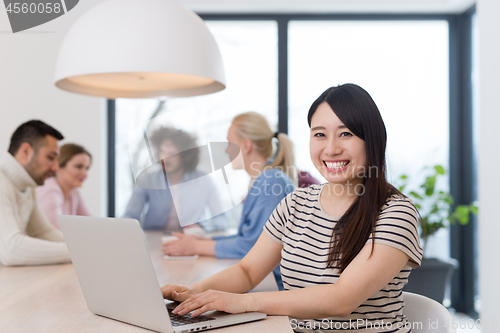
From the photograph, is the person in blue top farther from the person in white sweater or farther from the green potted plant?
the green potted plant

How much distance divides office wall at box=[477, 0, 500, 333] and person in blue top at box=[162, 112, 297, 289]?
1139 millimetres

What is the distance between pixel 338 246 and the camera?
3.71 ft

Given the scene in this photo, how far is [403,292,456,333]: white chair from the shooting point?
107 cm

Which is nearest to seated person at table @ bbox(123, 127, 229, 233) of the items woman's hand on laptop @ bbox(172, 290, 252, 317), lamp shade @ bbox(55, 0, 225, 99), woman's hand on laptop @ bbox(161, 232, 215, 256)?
woman's hand on laptop @ bbox(161, 232, 215, 256)

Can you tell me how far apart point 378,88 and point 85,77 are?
2.54 m

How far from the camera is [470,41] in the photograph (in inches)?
133

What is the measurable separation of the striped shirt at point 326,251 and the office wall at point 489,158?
1436 millimetres

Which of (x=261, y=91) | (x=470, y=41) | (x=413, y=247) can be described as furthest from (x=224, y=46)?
(x=413, y=247)

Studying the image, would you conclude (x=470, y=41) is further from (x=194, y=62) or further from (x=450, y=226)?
(x=194, y=62)

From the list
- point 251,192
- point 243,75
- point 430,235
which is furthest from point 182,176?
point 430,235

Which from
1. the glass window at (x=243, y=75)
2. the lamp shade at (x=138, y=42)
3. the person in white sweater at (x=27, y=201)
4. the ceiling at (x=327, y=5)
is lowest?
the person in white sweater at (x=27, y=201)

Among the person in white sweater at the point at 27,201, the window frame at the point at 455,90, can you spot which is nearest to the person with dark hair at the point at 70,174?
the person in white sweater at the point at 27,201

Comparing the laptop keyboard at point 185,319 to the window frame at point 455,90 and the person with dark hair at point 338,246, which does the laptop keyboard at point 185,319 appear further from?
the window frame at point 455,90

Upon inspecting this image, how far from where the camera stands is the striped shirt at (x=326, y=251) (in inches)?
41.6
